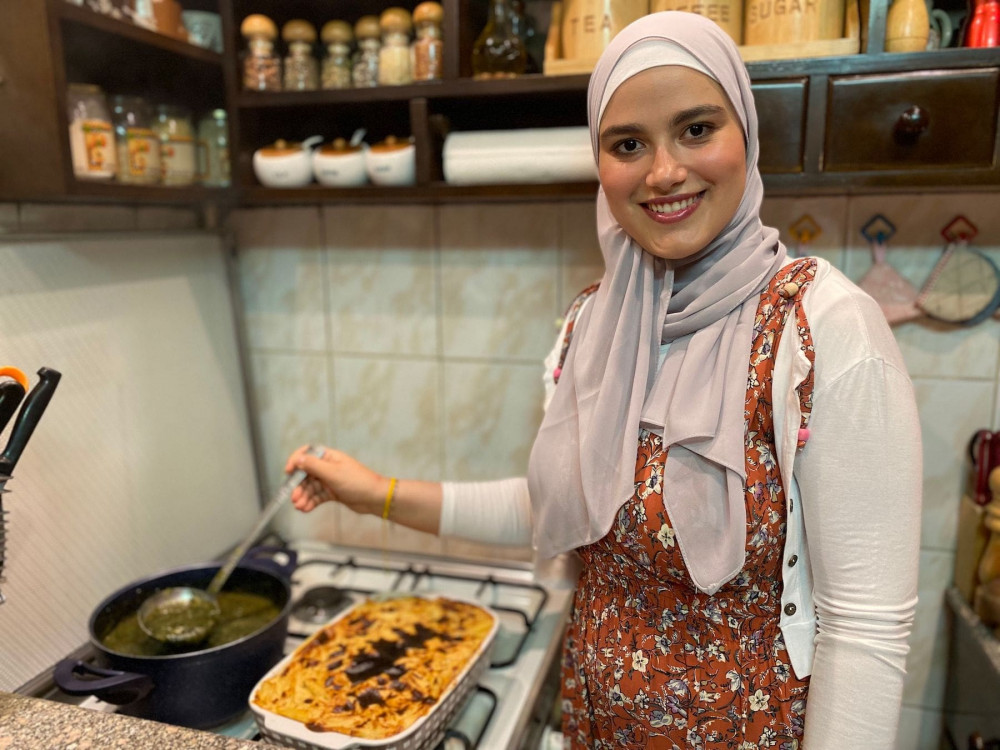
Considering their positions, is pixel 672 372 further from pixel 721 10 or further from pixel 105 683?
pixel 105 683

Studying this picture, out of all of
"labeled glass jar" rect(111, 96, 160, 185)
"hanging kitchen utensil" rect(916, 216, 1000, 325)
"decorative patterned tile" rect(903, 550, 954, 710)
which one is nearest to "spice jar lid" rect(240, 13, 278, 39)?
"labeled glass jar" rect(111, 96, 160, 185)

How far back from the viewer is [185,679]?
98 cm

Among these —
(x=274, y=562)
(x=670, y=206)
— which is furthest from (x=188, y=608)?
(x=670, y=206)

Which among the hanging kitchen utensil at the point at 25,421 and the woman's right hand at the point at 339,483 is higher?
the hanging kitchen utensil at the point at 25,421

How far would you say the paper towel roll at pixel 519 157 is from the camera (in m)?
1.16

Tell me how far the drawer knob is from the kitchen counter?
1088mm

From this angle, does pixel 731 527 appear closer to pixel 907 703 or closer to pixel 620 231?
pixel 620 231

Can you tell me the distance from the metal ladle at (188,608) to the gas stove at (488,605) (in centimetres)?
12

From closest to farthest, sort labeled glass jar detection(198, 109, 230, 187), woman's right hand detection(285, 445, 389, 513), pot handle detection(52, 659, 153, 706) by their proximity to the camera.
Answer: pot handle detection(52, 659, 153, 706) < woman's right hand detection(285, 445, 389, 513) < labeled glass jar detection(198, 109, 230, 187)

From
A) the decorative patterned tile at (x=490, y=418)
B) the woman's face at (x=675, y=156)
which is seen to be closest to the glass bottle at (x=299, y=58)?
the decorative patterned tile at (x=490, y=418)

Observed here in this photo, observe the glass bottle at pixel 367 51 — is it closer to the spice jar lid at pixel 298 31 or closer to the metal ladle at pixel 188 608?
the spice jar lid at pixel 298 31

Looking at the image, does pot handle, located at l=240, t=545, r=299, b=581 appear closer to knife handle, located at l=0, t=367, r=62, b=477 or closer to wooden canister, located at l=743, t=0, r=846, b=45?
knife handle, located at l=0, t=367, r=62, b=477

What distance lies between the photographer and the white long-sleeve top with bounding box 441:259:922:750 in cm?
75

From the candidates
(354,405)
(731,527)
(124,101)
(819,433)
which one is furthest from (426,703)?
(124,101)
